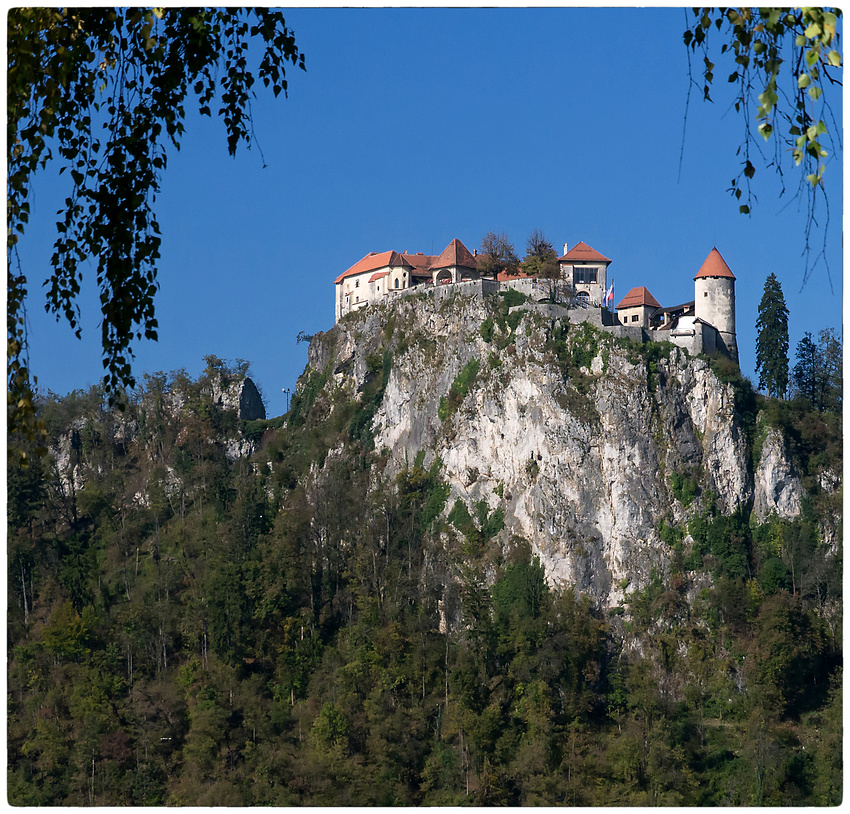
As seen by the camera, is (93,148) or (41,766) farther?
(41,766)

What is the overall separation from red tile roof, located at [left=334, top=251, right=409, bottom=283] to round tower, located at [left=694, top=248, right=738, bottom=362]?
1527 centimetres

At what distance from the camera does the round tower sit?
172 feet

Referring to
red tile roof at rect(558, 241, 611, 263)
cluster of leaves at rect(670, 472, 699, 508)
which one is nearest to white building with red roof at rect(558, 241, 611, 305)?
red tile roof at rect(558, 241, 611, 263)

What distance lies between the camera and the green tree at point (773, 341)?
53.6 m

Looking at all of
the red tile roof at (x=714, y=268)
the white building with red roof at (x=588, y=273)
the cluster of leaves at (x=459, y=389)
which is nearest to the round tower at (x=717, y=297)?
the red tile roof at (x=714, y=268)

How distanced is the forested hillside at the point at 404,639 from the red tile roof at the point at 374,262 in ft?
16.2

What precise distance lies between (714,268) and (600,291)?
5554mm

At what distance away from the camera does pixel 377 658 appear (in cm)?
4844

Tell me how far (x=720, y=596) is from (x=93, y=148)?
143 feet

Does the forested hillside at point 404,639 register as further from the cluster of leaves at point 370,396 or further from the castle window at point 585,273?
the castle window at point 585,273

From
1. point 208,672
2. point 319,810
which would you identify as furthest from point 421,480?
point 319,810

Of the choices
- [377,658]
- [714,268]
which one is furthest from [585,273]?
[377,658]

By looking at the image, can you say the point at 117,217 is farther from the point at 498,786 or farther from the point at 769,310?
the point at 769,310

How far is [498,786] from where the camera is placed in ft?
139
